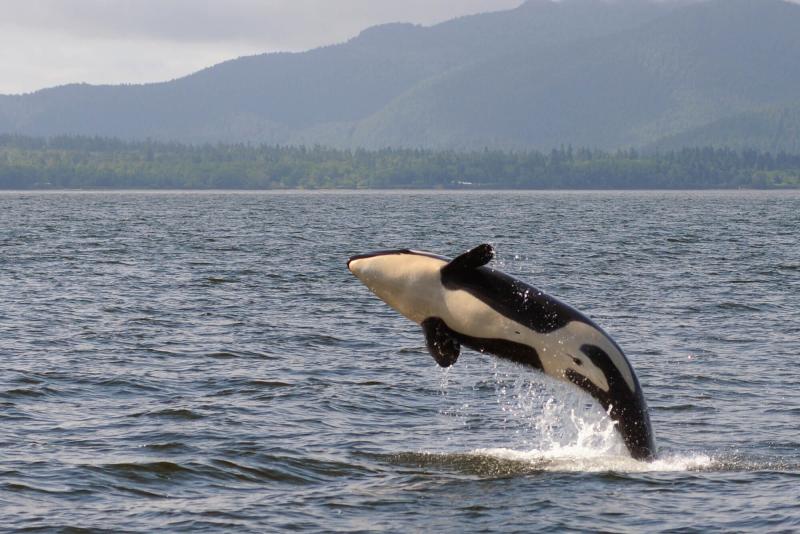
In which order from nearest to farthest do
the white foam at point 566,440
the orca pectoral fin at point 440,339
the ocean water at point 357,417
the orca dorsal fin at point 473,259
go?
the orca dorsal fin at point 473,259 → the orca pectoral fin at point 440,339 → the ocean water at point 357,417 → the white foam at point 566,440

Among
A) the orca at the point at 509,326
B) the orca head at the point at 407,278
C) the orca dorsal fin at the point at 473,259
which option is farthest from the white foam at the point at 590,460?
the orca dorsal fin at the point at 473,259

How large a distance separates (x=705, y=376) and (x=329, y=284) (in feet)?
76.0

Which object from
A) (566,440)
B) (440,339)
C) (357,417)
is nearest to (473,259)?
(440,339)

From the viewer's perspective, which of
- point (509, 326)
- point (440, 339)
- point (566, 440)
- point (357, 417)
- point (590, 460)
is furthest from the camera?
point (357, 417)

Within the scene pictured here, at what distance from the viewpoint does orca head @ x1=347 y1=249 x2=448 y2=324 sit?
1738cm

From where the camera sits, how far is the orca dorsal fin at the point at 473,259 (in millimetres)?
16141

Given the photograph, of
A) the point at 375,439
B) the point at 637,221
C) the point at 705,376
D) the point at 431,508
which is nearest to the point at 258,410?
the point at 375,439

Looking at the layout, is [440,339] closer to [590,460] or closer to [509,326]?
[509,326]

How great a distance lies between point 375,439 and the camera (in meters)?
22.2

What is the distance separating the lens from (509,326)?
1722cm

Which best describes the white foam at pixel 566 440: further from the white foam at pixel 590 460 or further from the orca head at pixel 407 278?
the orca head at pixel 407 278

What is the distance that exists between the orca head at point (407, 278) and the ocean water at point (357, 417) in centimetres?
217

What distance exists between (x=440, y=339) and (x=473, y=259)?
132 cm

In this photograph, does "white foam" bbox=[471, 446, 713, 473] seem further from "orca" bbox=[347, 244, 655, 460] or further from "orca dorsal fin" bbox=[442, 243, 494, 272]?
"orca dorsal fin" bbox=[442, 243, 494, 272]
